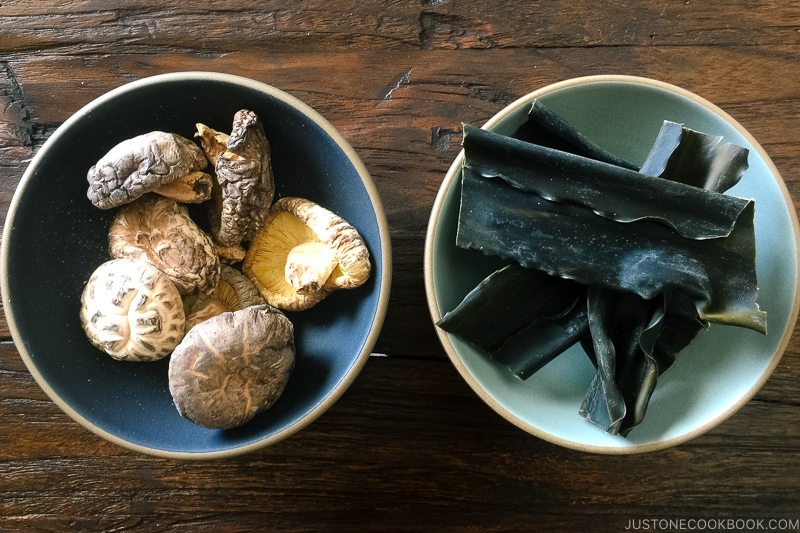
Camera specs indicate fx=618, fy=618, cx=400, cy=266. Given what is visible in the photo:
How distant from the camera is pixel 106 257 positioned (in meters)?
0.88

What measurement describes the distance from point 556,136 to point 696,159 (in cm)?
17

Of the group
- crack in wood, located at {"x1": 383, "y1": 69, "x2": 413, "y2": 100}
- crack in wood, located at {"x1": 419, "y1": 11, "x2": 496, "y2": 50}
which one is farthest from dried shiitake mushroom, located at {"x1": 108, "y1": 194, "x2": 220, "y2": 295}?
crack in wood, located at {"x1": 419, "y1": 11, "x2": 496, "y2": 50}

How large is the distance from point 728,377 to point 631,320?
0.15 meters

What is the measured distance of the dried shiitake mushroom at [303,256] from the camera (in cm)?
80

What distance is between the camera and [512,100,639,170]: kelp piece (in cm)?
77

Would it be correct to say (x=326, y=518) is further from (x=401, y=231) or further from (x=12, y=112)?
(x=12, y=112)

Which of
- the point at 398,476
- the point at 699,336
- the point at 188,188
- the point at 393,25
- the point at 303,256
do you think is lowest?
the point at 398,476

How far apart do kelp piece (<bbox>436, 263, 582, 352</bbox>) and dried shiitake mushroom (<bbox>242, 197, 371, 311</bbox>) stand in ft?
0.46

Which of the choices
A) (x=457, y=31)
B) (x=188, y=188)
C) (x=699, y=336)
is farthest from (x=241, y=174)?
(x=699, y=336)

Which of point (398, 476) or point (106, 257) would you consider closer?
point (106, 257)

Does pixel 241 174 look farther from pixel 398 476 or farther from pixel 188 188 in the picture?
pixel 398 476

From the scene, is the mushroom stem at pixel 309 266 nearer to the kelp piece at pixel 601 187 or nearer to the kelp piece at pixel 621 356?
the kelp piece at pixel 601 187

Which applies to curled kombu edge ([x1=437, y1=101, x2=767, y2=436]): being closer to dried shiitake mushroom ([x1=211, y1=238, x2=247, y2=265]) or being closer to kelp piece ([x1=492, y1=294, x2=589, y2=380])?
kelp piece ([x1=492, y1=294, x2=589, y2=380])

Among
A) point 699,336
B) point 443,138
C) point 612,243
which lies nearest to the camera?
point 612,243
